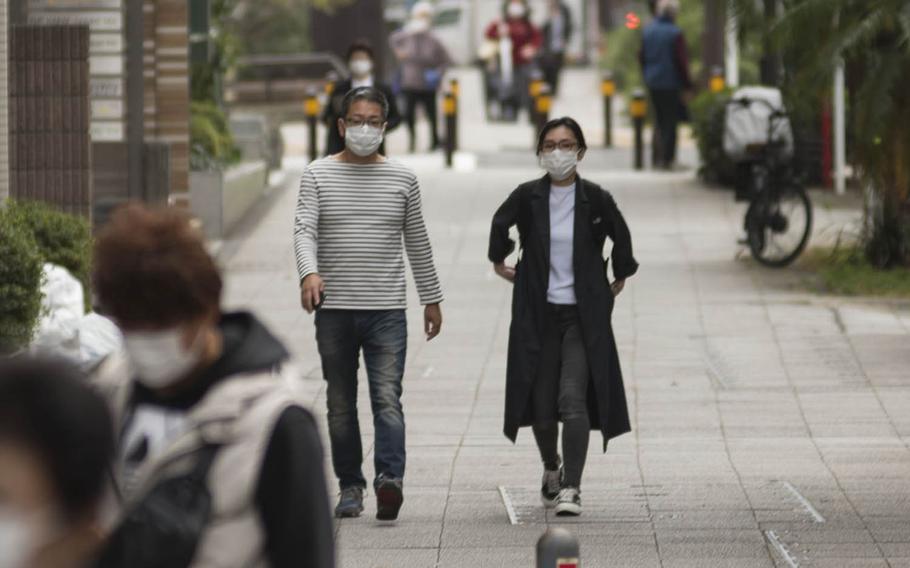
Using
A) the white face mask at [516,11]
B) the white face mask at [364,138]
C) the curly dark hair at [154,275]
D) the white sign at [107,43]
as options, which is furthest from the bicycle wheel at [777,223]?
the white face mask at [516,11]

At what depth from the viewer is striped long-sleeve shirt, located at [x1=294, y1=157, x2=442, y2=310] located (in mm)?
8164

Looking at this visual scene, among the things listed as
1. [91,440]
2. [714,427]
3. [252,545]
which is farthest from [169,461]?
[714,427]

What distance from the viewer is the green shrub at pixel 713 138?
2195 cm

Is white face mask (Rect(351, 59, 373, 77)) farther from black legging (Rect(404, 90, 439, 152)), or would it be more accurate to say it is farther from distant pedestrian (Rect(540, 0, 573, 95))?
distant pedestrian (Rect(540, 0, 573, 95))

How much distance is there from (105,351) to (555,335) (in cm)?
255

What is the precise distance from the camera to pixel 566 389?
8.32 meters

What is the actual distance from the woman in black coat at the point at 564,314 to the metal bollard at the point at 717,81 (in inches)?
587

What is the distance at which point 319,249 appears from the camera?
27.1 ft

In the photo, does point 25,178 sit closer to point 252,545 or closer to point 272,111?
point 252,545

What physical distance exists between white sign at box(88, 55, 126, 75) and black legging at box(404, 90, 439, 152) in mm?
12095

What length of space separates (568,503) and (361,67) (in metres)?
9.21

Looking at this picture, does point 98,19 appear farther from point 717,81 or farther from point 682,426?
point 717,81

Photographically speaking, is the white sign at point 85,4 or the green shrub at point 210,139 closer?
the white sign at point 85,4

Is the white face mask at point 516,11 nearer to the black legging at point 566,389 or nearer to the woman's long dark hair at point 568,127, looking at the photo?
the woman's long dark hair at point 568,127
